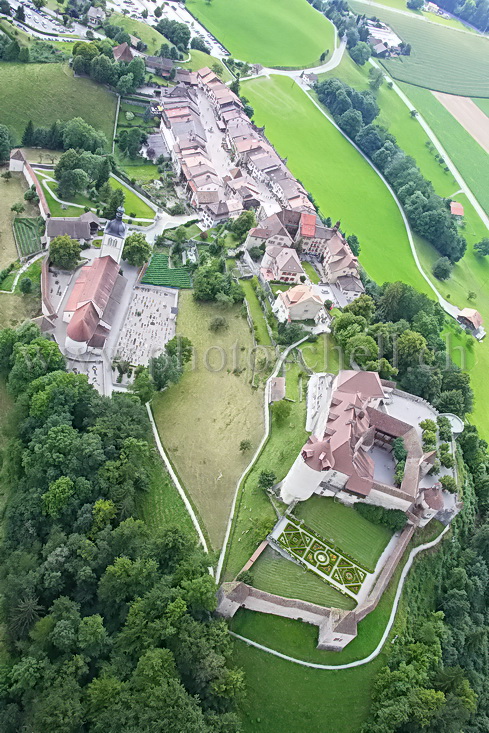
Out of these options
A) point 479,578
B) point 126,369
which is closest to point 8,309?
point 126,369

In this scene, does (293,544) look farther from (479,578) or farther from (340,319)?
(340,319)

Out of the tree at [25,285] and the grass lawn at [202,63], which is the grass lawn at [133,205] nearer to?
the tree at [25,285]

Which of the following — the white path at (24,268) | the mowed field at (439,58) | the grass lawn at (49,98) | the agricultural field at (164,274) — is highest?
the mowed field at (439,58)

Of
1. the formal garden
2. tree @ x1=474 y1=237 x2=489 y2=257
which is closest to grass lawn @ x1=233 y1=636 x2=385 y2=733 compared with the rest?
the formal garden

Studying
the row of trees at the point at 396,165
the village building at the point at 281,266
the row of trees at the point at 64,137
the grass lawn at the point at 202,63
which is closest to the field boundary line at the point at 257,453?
the village building at the point at 281,266

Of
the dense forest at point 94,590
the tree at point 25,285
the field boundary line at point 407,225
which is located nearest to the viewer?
the dense forest at point 94,590

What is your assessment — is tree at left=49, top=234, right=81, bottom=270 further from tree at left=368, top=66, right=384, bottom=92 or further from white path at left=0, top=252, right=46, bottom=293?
tree at left=368, top=66, right=384, bottom=92
